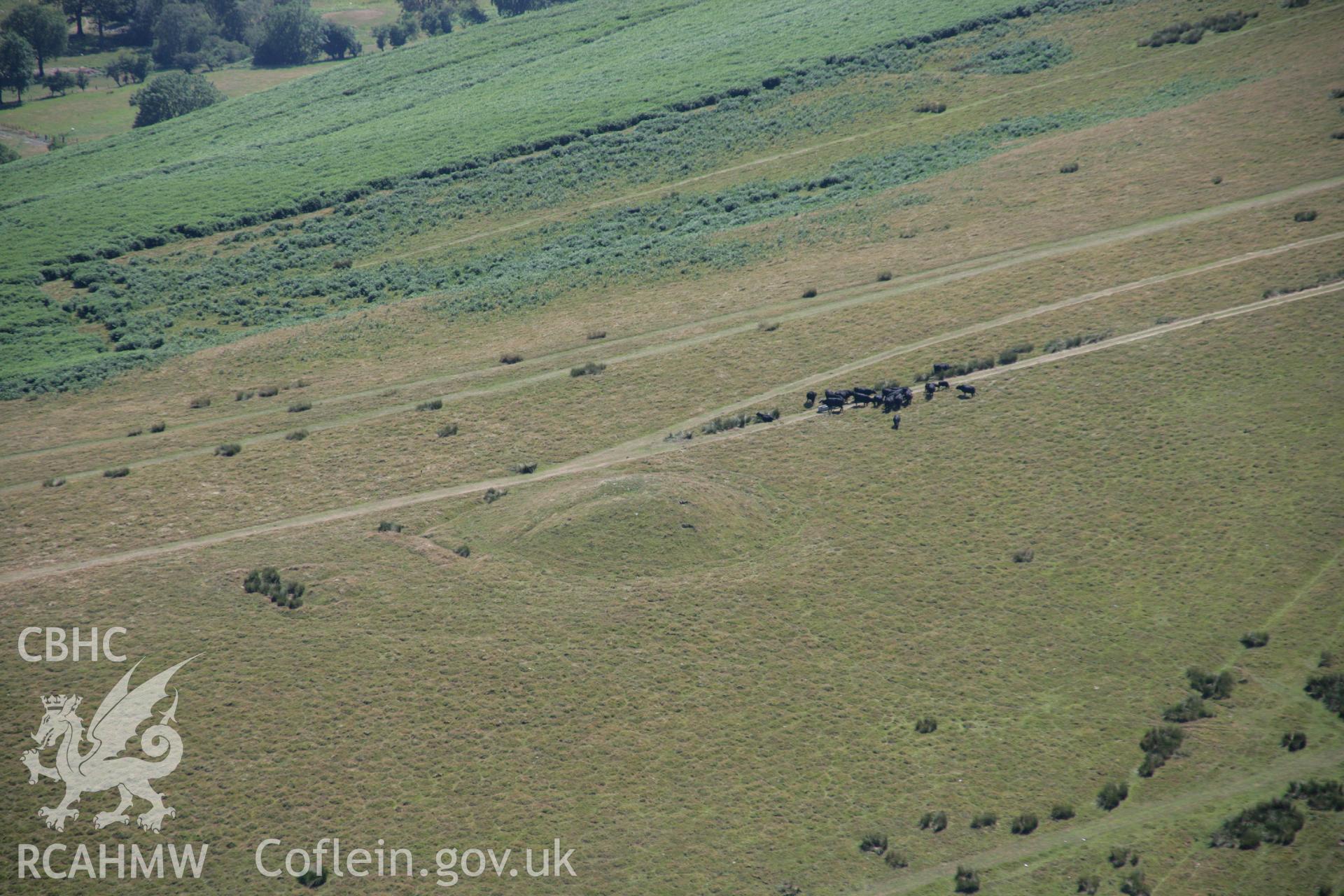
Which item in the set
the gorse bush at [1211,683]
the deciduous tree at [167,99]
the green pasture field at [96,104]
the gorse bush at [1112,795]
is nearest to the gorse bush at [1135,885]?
the gorse bush at [1112,795]

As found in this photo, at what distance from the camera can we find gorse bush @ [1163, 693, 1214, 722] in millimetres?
31438

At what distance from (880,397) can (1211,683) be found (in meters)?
20.6

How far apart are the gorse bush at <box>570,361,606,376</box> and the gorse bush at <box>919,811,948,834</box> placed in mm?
31518

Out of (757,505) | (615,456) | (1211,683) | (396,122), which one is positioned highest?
(396,122)

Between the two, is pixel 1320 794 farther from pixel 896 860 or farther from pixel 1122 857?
pixel 896 860

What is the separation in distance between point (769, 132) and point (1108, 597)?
6139cm

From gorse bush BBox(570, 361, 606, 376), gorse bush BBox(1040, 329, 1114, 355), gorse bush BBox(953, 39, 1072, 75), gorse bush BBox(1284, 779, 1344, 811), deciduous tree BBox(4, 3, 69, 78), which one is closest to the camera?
gorse bush BBox(1284, 779, 1344, 811)

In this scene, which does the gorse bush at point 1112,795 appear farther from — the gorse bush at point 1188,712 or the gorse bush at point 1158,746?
the gorse bush at point 1188,712

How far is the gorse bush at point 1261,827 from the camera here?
27.2 m

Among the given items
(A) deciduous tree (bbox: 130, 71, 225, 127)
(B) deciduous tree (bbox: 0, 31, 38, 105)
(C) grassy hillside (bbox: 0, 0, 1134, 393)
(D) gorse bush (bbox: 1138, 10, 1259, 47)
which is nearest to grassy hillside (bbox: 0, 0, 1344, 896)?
(D) gorse bush (bbox: 1138, 10, 1259, 47)

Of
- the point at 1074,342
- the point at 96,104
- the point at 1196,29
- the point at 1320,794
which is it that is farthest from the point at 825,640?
the point at 96,104

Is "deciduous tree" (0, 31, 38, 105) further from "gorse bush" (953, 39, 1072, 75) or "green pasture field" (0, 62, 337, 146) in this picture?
"gorse bush" (953, 39, 1072, 75)

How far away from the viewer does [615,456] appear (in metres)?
48.4

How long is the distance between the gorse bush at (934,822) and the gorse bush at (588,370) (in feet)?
103
